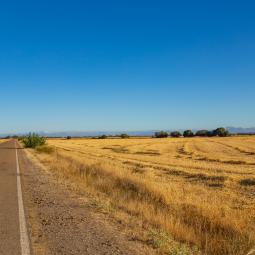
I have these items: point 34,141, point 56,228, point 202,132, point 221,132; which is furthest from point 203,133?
point 56,228

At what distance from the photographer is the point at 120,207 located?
1051 centimetres

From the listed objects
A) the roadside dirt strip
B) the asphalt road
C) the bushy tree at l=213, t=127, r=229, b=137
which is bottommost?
the roadside dirt strip

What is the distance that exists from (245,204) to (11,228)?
20.9 ft

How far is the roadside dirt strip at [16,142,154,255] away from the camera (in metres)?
6.59

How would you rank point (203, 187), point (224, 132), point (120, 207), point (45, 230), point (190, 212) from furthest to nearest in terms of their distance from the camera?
Result: point (224, 132) → point (203, 187) → point (120, 207) → point (190, 212) → point (45, 230)

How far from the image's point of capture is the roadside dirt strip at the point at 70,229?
6586 mm

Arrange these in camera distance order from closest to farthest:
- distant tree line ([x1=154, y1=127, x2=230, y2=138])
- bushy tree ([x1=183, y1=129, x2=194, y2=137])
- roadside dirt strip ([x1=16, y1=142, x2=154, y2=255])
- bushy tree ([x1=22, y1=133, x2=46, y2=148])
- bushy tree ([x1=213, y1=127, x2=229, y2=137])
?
1. roadside dirt strip ([x1=16, y1=142, x2=154, y2=255])
2. bushy tree ([x1=22, y1=133, x2=46, y2=148])
3. bushy tree ([x1=213, y1=127, x2=229, y2=137])
4. distant tree line ([x1=154, y1=127, x2=230, y2=138])
5. bushy tree ([x1=183, y1=129, x2=194, y2=137])

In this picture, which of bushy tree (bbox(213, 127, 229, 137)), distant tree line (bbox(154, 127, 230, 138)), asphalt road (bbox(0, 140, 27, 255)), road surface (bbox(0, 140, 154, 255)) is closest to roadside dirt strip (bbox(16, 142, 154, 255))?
road surface (bbox(0, 140, 154, 255))

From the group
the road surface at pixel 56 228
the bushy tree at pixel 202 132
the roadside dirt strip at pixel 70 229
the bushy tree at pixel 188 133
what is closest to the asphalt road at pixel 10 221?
the road surface at pixel 56 228

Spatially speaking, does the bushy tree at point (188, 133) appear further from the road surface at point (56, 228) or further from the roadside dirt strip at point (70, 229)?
the roadside dirt strip at point (70, 229)

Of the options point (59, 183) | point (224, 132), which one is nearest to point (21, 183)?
point (59, 183)

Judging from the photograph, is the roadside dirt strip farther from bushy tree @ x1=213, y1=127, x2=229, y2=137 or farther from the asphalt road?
bushy tree @ x1=213, y1=127, x2=229, y2=137

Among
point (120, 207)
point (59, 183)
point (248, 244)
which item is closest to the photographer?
point (248, 244)

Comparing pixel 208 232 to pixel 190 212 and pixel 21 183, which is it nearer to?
pixel 190 212
